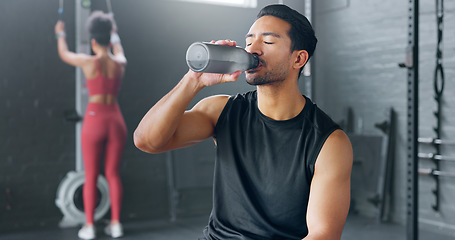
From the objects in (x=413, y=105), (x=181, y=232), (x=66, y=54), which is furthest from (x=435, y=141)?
(x=66, y=54)

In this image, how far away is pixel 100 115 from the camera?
348 cm

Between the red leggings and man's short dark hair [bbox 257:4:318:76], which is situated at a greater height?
man's short dark hair [bbox 257:4:318:76]

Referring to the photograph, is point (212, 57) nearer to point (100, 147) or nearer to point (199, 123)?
point (199, 123)

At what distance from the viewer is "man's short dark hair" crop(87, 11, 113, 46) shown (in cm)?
360

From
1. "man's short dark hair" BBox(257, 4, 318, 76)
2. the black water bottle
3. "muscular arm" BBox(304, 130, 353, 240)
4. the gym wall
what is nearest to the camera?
the black water bottle

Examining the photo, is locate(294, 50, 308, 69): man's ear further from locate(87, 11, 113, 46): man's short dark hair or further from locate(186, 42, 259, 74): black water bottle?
locate(87, 11, 113, 46): man's short dark hair

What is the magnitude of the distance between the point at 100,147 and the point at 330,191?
8.45 ft

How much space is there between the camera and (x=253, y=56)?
4.01 ft

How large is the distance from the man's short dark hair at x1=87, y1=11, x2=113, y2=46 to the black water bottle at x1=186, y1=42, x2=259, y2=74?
2.70 m

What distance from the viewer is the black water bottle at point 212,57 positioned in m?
1.02

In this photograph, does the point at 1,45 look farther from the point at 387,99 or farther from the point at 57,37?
the point at 387,99

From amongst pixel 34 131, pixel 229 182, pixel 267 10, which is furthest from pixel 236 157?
pixel 34 131

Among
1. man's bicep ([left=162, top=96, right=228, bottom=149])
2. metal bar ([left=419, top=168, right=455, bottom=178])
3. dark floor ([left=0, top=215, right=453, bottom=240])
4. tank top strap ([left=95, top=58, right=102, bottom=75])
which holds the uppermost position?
tank top strap ([left=95, top=58, right=102, bottom=75])

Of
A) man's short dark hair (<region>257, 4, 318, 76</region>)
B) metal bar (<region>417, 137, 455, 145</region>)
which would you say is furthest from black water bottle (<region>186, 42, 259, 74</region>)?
metal bar (<region>417, 137, 455, 145</region>)
